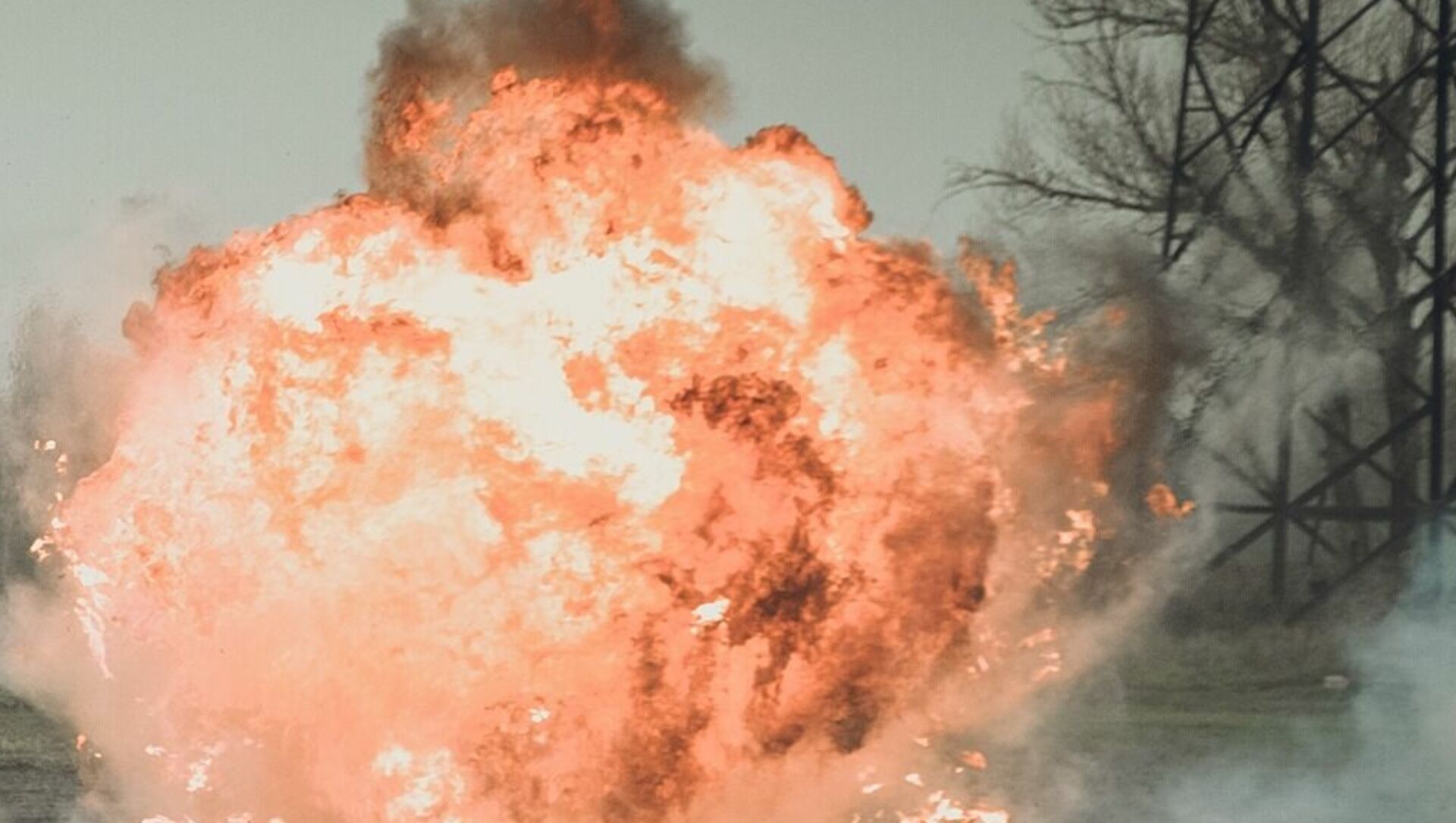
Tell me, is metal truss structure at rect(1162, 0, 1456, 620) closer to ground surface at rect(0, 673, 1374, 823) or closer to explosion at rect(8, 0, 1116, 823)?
ground surface at rect(0, 673, 1374, 823)

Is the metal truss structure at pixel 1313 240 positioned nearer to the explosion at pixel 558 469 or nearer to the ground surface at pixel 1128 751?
the ground surface at pixel 1128 751

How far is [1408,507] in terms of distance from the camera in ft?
76.2

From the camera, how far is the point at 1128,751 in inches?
690

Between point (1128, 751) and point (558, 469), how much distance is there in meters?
8.07

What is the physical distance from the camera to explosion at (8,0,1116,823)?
10750mm

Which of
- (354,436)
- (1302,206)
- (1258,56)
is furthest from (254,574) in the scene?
(1258,56)

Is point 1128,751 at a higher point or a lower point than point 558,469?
higher

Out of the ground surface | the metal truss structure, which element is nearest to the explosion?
the ground surface

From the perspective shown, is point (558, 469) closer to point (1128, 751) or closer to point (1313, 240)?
point (1128, 751)

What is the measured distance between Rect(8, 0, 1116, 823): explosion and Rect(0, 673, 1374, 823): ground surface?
3058 mm

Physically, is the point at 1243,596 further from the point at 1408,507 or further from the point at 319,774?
the point at 319,774

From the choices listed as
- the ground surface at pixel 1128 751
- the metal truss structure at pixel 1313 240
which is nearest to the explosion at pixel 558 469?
the ground surface at pixel 1128 751

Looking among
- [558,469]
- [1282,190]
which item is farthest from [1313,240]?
[558,469]

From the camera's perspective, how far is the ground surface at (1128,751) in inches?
575
